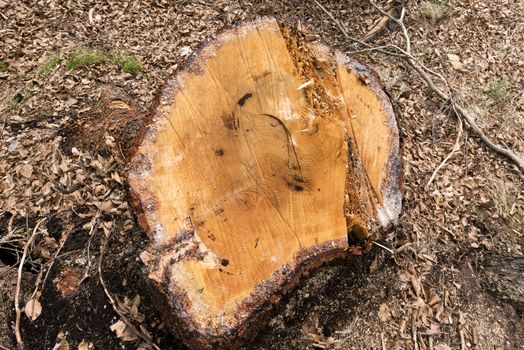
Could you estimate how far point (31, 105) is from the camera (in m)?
2.75

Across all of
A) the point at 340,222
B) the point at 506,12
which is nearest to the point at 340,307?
the point at 340,222

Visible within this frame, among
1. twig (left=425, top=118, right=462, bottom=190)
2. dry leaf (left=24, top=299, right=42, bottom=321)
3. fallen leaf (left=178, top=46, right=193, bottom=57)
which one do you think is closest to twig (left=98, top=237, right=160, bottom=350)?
dry leaf (left=24, top=299, right=42, bottom=321)

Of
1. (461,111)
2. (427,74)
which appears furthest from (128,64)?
(461,111)

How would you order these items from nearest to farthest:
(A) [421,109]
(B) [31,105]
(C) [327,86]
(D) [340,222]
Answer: (D) [340,222]
(C) [327,86]
(B) [31,105]
(A) [421,109]

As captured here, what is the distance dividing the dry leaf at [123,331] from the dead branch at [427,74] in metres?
2.52

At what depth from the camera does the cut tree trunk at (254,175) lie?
5.35ft

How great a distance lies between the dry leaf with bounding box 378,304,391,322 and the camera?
226 cm

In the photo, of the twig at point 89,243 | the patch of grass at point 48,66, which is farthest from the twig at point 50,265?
the patch of grass at point 48,66

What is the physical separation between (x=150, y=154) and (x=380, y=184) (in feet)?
3.34

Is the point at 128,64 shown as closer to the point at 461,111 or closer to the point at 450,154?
the point at 450,154

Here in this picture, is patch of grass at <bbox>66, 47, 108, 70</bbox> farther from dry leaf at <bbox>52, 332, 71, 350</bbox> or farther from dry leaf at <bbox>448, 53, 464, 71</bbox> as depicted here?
dry leaf at <bbox>448, 53, 464, 71</bbox>

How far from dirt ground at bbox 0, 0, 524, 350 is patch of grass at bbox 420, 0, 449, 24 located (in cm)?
2

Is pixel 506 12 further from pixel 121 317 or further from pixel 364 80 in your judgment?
pixel 121 317

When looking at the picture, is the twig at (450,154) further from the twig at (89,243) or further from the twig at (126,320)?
the twig at (89,243)
